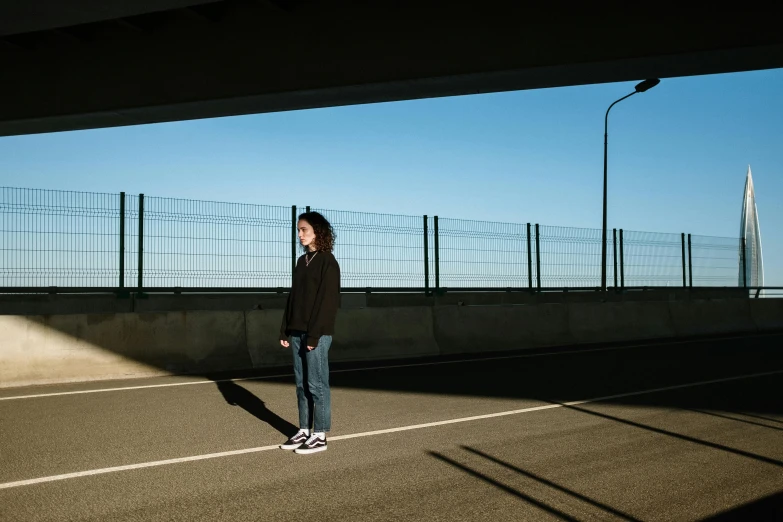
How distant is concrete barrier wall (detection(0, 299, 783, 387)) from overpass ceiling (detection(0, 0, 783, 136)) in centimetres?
349

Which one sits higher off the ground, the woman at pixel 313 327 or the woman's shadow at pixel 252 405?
the woman at pixel 313 327

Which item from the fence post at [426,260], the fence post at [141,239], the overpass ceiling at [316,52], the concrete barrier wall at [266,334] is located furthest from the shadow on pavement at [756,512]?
the fence post at [426,260]

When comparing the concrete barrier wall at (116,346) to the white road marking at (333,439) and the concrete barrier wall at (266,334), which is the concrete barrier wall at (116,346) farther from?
the white road marking at (333,439)

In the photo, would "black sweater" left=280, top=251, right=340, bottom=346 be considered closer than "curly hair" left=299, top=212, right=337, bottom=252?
Yes

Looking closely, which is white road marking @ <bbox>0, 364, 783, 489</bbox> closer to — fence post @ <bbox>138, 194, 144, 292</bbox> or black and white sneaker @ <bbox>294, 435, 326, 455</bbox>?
black and white sneaker @ <bbox>294, 435, 326, 455</bbox>

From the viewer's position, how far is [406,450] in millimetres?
6543

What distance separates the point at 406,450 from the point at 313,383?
91 centimetres

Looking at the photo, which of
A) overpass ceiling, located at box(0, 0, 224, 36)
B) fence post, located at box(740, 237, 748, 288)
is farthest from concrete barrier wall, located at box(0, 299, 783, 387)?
fence post, located at box(740, 237, 748, 288)

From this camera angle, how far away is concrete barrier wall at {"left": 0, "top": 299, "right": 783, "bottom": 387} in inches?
412

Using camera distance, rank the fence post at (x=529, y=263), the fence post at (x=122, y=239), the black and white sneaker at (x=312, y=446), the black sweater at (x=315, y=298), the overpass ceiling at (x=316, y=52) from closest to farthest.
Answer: the black and white sneaker at (x=312, y=446) → the black sweater at (x=315, y=298) → the overpass ceiling at (x=316, y=52) → the fence post at (x=122, y=239) → the fence post at (x=529, y=263)

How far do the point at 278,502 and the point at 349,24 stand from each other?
7.92m

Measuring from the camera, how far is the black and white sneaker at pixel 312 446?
6.42m

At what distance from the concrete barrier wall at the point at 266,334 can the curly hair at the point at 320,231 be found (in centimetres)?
534

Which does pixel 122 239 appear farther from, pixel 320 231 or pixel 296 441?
pixel 296 441
